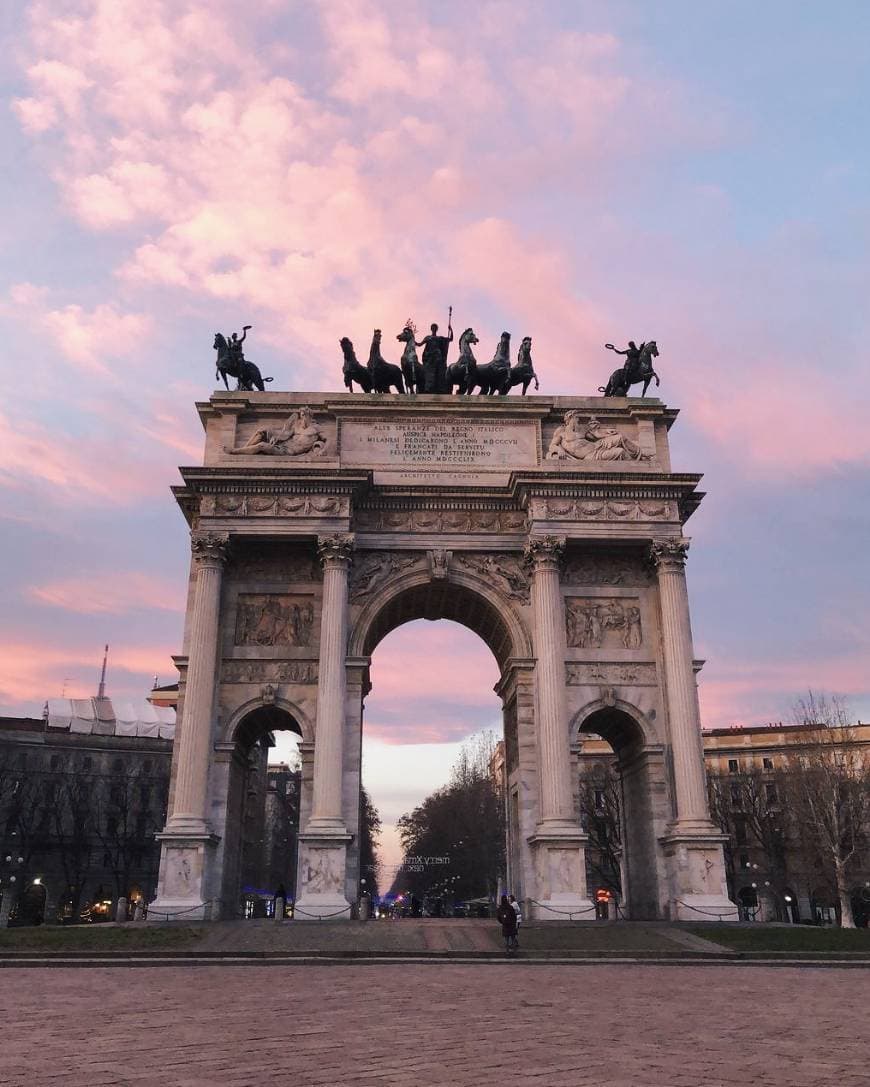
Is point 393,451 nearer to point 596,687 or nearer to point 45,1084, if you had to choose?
point 596,687

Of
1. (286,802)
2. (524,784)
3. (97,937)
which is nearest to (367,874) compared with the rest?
(286,802)

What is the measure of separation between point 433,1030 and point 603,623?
2439cm

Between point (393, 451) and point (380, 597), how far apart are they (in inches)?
217

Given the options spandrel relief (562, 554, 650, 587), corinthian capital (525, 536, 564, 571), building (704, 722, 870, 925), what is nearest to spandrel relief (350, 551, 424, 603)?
corinthian capital (525, 536, 564, 571)

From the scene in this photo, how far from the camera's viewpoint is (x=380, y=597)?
1314 inches

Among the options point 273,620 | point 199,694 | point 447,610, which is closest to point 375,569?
point 273,620

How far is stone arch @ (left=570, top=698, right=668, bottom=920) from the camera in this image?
103ft

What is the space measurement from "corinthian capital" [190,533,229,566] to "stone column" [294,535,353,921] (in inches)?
129

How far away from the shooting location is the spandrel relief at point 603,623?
33.1 m

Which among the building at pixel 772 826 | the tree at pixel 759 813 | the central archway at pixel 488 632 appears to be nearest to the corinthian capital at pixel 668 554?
the central archway at pixel 488 632

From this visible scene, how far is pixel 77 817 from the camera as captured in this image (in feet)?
230

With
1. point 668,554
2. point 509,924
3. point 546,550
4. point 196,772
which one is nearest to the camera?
point 509,924

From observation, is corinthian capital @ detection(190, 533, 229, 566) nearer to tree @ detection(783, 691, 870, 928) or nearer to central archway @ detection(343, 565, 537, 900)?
central archway @ detection(343, 565, 537, 900)

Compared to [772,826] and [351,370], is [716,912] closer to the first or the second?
[351,370]
